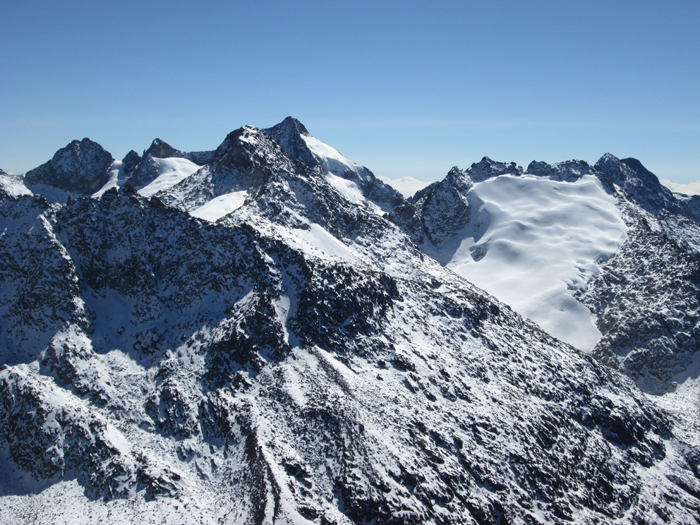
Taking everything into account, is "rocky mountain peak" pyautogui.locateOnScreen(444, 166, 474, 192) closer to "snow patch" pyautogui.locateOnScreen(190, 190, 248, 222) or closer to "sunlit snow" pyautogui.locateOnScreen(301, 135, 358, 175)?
Answer: "sunlit snow" pyautogui.locateOnScreen(301, 135, 358, 175)

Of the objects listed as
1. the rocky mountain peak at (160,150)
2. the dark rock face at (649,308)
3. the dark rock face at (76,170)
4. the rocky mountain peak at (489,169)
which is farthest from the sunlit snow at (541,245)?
the dark rock face at (76,170)

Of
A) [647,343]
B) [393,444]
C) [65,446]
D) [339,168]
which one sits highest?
[339,168]

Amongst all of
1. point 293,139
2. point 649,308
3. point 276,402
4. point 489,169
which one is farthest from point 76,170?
point 649,308

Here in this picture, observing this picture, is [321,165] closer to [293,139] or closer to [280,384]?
[293,139]

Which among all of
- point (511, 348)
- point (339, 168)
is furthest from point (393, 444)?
point (339, 168)

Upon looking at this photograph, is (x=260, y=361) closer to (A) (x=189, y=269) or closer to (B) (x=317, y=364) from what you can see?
(B) (x=317, y=364)

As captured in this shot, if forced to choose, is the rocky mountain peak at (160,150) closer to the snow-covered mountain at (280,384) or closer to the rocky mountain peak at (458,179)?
the snow-covered mountain at (280,384)
